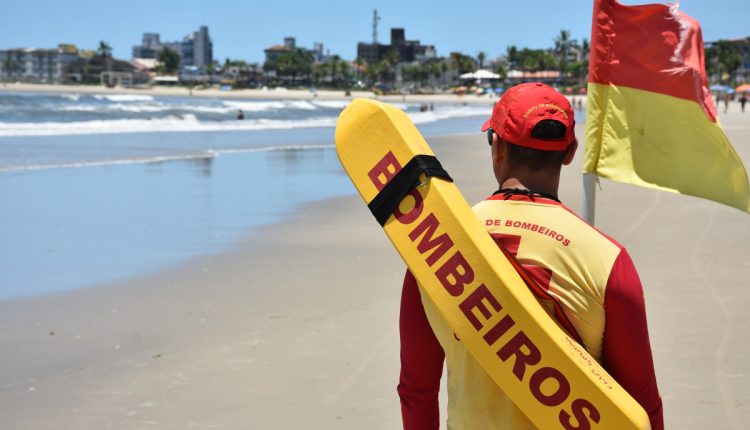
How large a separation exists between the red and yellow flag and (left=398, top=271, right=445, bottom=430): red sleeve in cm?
210

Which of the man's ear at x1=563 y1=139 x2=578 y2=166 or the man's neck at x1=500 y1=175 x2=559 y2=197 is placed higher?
the man's ear at x1=563 y1=139 x2=578 y2=166

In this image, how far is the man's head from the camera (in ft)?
6.77

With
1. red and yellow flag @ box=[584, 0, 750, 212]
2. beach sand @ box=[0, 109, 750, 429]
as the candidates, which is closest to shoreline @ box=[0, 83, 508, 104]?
beach sand @ box=[0, 109, 750, 429]

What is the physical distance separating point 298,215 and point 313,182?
15.8ft

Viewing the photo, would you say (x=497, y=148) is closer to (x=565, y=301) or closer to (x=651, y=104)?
(x=565, y=301)

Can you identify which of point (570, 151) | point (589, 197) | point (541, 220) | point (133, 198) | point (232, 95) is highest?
point (570, 151)

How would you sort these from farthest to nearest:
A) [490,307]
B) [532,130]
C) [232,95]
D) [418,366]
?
1. [232,95]
2. [418,366]
3. [532,130]
4. [490,307]

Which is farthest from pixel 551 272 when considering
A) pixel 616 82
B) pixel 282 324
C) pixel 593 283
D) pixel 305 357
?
pixel 282 324

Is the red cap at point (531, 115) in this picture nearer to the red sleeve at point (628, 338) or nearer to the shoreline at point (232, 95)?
the red sleeve at point (628, 338)

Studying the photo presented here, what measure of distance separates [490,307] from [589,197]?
2.33m

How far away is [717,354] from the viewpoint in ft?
19.8

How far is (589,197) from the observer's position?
13.6ft

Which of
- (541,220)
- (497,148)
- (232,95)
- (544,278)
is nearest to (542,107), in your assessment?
(497,148)

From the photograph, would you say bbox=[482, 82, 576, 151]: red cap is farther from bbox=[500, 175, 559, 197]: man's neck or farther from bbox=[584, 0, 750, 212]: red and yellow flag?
bbox=[584, 0, 750, 212]: red and yellow flag
